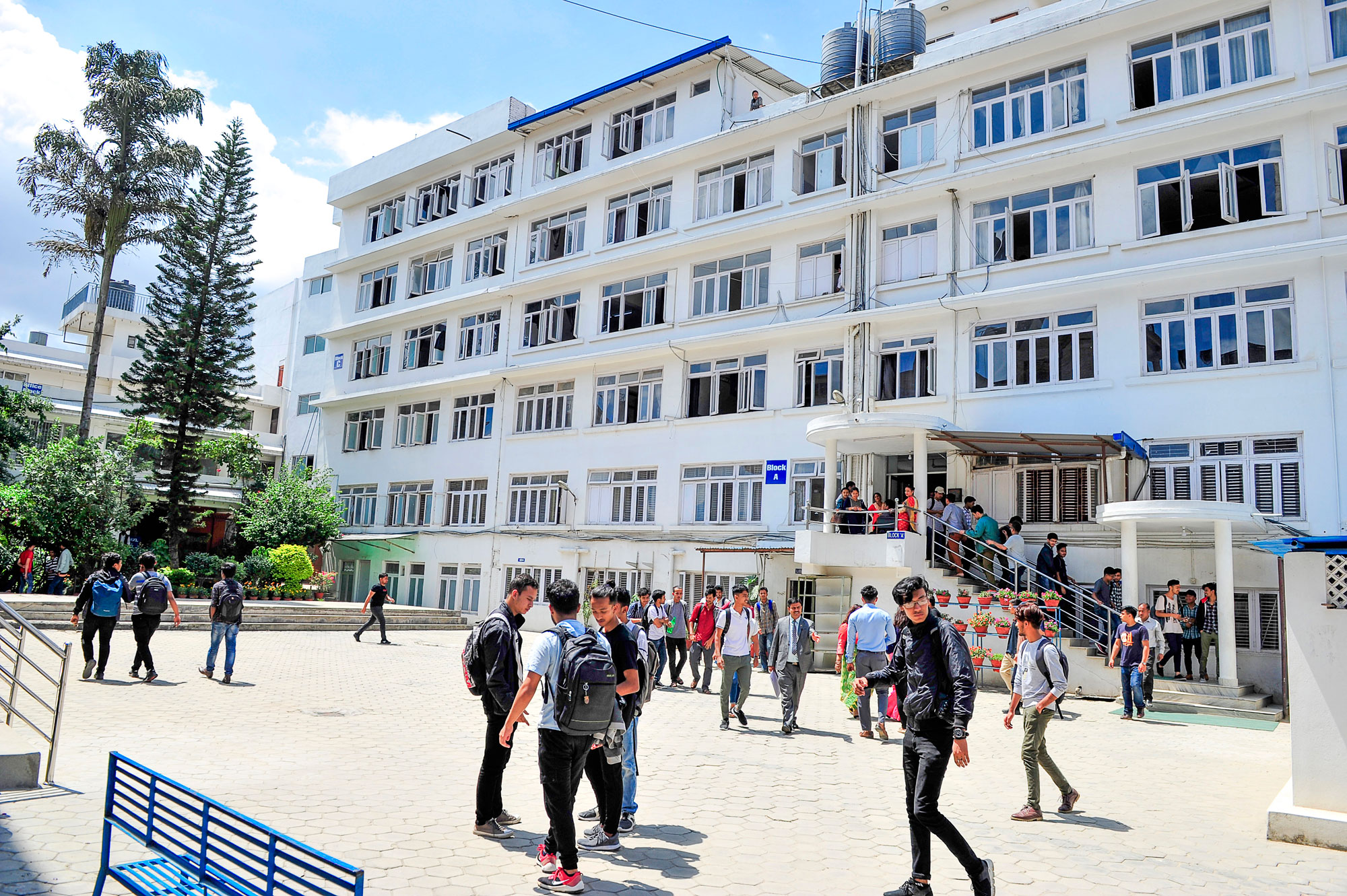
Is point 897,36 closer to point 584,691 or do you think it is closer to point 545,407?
point 545,407

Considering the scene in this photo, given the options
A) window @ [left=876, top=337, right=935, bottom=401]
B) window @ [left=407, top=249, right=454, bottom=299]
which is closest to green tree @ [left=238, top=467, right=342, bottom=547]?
window @ [left=407, top=249, right=454, bottom=299]

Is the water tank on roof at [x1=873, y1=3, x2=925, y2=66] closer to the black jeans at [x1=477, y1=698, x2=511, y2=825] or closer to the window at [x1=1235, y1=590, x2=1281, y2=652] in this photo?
the window at [x1=1235, y1=590, x2=1281, y2=652]

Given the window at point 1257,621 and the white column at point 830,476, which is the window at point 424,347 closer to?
the white column at point 830,476

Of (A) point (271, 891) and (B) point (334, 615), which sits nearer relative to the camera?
(A) point (271, 891)

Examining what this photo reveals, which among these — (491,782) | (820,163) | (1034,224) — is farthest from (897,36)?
(491,782)

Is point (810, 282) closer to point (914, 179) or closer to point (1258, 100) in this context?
point (914, 179)

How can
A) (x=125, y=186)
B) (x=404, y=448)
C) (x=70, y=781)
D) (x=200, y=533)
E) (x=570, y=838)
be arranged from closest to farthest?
1. (x=570, y=838)
2. (x=70, y=781)
3. (x=125, y=186)
4. (x=404, y=448)
5. (x=200, y=533)

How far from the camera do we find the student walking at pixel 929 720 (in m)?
5.32

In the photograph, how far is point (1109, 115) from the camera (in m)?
20.1

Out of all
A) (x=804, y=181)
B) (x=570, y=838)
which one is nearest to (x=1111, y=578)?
(x=804, y=181)

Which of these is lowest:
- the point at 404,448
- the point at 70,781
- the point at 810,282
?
the point at 70,781

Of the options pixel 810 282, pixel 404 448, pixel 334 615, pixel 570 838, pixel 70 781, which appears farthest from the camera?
pixel 404 448

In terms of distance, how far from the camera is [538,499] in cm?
2970

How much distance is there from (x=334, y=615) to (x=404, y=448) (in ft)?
30.4
